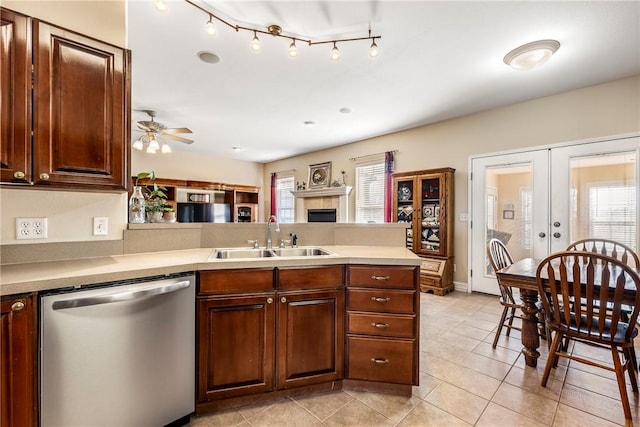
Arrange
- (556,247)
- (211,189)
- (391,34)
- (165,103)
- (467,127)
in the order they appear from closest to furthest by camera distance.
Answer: (391,34)
(556,247)
(165,103)
(467,127)
(211,189)

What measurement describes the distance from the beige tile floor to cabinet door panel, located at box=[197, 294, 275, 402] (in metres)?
0.17

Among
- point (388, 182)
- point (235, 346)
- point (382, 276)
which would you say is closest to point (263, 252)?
point (235, 346)

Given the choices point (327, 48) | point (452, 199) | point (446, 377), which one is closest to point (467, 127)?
point (452, 199)

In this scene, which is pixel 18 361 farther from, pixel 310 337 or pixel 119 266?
pixel 310 337

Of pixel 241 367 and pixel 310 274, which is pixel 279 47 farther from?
pixel 241 367

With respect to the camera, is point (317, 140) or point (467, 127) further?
point (317, 140)

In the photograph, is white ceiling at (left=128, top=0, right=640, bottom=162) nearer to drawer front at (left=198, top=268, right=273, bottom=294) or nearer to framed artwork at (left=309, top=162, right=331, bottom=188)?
framed artwork at (left=309, top=162, right=331, bottom=188)

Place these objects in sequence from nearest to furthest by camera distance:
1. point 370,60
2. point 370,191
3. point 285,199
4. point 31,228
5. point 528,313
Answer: point 31,228 → point 528,313 → point 370,60 → point 370,191 → point 285,199

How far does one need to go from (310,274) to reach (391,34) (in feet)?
6.98

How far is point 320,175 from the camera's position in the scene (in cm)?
636

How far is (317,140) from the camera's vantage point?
18.6 feet

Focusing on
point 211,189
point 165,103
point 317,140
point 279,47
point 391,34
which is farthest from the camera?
point 211,189

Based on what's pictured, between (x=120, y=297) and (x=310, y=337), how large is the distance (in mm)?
1079

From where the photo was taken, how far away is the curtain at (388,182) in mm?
5031
